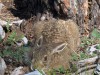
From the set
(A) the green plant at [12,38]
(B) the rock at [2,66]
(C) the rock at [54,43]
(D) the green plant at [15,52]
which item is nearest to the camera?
(C) the rock at [54,43]

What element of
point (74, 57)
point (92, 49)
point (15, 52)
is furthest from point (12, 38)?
point (92, 49)

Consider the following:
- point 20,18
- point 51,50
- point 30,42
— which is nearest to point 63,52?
point 51,50

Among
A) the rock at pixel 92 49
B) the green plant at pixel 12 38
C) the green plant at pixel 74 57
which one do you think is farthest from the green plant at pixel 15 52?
the rock at pixel 92 49

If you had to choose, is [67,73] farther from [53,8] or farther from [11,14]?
[11,14]

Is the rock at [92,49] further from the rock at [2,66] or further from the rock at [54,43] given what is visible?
the rock at [2,66]

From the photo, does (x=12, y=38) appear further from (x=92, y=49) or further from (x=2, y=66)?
(x=92, y=49)

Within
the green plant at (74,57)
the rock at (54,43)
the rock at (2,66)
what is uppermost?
the rock at (54,43)

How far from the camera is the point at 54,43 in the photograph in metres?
4.87

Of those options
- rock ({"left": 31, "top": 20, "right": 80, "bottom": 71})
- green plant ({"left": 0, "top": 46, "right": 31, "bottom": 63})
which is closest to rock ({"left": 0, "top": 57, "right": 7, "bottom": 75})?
green plant ({"left": 0, "top": 46, "right": 31, "bottom": 63})

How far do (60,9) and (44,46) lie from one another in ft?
3.49

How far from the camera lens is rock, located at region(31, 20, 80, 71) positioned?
4688 mm

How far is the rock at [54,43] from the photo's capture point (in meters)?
4.69

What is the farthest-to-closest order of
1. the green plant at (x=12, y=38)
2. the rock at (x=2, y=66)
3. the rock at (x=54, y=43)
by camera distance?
1. the green plant at (x=12, y=38)
2. the rock at (x=2, y=66)
3. the rock at (x=54, y=43)

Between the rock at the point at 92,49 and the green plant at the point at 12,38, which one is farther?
the green plant at the point at 12,38
